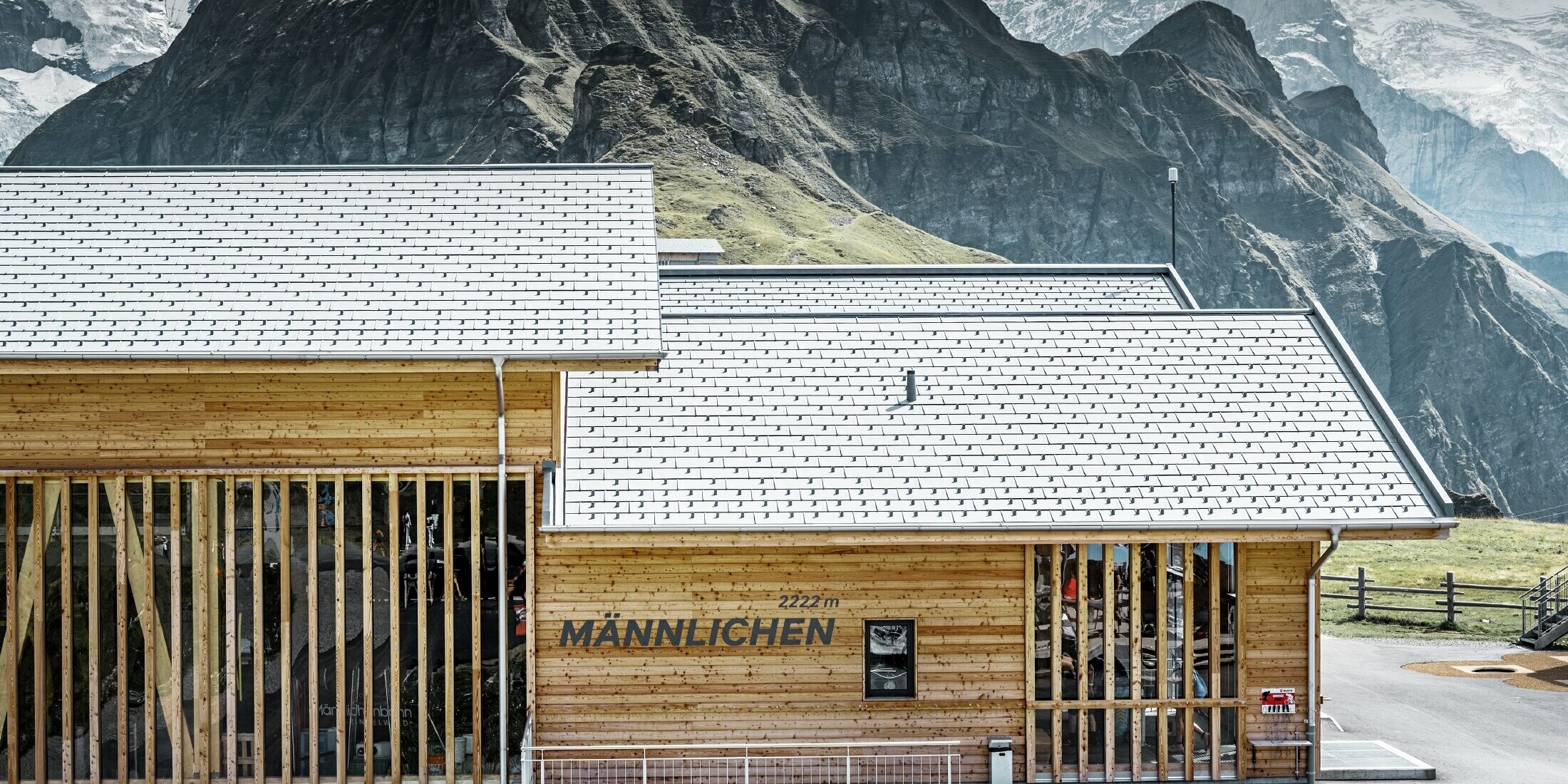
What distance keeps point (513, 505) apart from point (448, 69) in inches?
7176

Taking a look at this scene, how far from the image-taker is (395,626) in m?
17.2

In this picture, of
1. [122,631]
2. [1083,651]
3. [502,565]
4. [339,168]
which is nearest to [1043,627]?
[1083,651]

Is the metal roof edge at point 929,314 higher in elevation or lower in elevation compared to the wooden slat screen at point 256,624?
→ higher

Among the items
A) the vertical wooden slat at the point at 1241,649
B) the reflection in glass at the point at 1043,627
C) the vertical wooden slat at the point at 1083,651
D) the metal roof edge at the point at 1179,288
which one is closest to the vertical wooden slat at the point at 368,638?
the reflection in glass at the point at 1043,627

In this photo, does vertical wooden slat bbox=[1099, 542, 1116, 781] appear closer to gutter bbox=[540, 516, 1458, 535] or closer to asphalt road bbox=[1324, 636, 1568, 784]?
gutter bbox=[540, 516, 1458, 535]

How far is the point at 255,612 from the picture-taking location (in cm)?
1717

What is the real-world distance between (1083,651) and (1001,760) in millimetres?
1631

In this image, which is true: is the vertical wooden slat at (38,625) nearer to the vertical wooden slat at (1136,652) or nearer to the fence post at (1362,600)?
the vertical wooden slat at (1136,652)

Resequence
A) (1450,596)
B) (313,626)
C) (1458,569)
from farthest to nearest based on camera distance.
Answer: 1. (1458,569)
2. (1450,596)
3. (313,626)

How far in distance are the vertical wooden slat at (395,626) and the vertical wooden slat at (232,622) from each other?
Answer: 171 cm

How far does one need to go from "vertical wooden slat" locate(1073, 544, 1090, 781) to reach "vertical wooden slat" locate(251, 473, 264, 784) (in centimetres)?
933

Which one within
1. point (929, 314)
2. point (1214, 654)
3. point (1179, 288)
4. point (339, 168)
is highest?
point (339, 168)

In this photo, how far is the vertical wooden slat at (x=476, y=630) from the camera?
56.7ft

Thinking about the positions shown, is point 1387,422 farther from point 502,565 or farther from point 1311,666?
point 502,565
